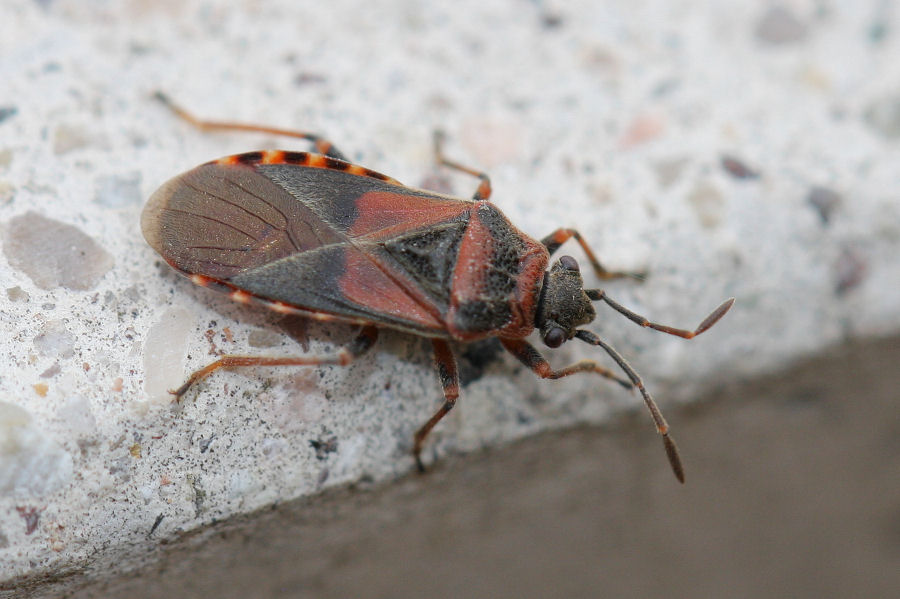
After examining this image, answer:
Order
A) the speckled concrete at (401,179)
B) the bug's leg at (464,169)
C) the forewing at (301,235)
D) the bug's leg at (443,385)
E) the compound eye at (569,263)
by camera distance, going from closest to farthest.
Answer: the speckled concrete at (401,179) → the forewing at (301,235) → the bug's leg at (443,385) → the compound eye at (569,263) → the bug's leg at (464,169)

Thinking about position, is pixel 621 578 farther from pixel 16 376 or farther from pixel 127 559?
pixel 16 376

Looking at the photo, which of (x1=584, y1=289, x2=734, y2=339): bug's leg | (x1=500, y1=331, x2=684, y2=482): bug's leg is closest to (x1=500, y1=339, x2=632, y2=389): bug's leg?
(x1=500, y1=331, x2=684, y2=482): bug's leg

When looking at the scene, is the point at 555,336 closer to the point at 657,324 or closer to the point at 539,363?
the point at 539,363

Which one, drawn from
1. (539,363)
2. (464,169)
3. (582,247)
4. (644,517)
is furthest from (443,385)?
(644,517)

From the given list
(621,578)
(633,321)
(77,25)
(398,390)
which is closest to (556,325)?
(633,321)

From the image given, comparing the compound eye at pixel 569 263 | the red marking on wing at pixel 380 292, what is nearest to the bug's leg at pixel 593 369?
the compound eye at pixel 569 263

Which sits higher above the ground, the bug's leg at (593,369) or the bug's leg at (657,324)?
the bug's leg at (657,324)

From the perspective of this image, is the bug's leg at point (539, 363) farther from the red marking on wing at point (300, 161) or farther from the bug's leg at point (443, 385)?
the red marking on wing at point (300, 161)
